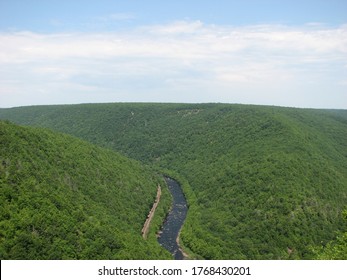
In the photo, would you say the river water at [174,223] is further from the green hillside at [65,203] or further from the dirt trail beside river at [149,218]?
the dirt trail beside river at [149,218]

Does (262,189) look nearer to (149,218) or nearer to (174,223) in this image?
(174,223)

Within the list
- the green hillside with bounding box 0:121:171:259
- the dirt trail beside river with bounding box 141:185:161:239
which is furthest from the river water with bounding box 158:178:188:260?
the dirt trail beside river with bounding box 141:185:161:239

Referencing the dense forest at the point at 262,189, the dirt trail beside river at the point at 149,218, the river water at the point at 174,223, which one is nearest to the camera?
the dense forest at the point at 262,189

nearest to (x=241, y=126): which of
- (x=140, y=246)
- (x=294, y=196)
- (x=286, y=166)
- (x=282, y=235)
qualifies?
(x=286, y=166)

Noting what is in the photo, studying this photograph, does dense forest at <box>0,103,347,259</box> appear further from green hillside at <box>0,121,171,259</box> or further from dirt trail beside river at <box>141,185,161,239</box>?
green hillside at <box>0,121,171,259</box>

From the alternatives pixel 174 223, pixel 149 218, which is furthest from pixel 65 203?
pixel 174 223

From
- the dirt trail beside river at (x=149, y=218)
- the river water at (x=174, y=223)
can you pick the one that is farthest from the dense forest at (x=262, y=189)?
the dirt trail beside river at (x=149, y=218)

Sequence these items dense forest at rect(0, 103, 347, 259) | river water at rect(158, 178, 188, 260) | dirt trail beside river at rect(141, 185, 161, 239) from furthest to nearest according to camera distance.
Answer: dirt trail beside river at rect(141, 185, 161, 239), river water at rect(158, 178, 188, 260), dense forest at rect(0, 103, 347, 259)
